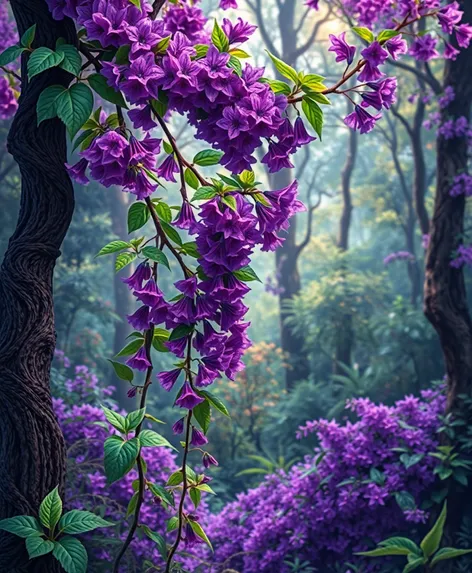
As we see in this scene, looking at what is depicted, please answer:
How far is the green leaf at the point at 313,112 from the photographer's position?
1.71 meters

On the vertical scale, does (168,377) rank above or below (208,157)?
below

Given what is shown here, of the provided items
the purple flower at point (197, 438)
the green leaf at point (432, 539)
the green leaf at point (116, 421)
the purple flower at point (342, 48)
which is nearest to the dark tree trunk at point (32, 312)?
the green leaf at point (116, 421)

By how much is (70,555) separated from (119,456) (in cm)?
29

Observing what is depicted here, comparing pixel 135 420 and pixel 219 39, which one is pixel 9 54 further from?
pixel 135 420

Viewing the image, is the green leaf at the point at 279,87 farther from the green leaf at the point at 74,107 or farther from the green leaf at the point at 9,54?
the green leaf at the point at 9,54

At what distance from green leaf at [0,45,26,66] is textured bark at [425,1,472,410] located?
3.96 m

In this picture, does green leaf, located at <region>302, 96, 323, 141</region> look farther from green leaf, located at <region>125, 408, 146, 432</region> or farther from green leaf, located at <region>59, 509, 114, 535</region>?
green leaf, located at <region>59, 509, 114, 535</region>

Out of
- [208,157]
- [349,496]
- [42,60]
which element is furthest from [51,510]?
[349,496]

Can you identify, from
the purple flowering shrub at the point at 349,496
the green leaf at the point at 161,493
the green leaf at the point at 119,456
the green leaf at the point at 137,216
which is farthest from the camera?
the purple flowering shrub at the point at 349,496

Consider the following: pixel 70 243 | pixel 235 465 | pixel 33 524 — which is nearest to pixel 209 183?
pixel 33 524

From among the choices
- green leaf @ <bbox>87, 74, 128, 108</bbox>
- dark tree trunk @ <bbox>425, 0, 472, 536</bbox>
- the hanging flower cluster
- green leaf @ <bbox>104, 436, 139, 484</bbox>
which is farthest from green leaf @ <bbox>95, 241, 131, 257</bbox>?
dark tree trunk @ <bbox>425, 0, 472, 536</bbox>

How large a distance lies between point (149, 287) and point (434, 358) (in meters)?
8.91

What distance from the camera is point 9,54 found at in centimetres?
169

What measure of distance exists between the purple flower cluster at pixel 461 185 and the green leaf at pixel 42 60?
3.92 metres
